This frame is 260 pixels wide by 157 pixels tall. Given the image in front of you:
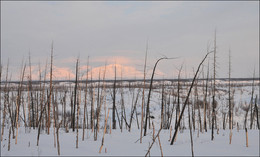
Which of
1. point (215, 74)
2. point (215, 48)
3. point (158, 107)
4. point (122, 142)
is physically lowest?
point (158, 107)

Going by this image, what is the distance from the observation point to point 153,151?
8.89 ft

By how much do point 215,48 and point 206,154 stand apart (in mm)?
2380

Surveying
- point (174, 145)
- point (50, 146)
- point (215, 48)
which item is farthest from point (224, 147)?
point (50, 146)

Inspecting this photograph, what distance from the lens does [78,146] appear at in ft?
9.68

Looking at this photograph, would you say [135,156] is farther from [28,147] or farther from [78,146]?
[28,147]

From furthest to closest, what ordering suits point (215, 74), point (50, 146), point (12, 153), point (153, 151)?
point (215, 74) < point (50, 146) < point (153, 151) < point (12, 153)

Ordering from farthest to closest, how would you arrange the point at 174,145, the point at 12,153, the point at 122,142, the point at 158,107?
1. the point at 158,107
2. the point at 122,142
3. the point at 174,145
4. the point at 12,153

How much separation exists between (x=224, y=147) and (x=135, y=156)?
60.4 inches

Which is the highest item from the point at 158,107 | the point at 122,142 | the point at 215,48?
the point at 215,48

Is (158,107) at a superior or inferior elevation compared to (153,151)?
inferior

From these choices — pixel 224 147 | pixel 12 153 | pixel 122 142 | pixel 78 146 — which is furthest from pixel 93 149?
pixel 224 147

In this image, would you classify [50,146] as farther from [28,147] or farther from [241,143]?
[241,143]

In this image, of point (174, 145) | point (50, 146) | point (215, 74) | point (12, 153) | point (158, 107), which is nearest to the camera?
point (12, 153)

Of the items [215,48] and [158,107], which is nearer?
[215,48]
